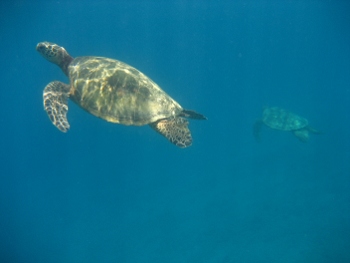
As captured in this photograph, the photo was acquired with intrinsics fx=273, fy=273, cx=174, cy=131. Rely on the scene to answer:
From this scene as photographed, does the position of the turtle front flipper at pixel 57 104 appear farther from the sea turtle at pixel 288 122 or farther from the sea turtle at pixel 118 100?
the sea turtle at pixel 288 122

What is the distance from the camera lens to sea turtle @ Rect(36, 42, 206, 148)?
21.4 feet

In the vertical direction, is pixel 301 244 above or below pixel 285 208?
below

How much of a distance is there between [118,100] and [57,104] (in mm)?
1490

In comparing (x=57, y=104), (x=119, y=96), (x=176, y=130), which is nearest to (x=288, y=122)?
(x=176, y=130)

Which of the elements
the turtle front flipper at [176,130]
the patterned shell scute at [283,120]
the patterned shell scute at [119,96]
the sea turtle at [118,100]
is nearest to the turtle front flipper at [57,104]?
the sea turtle at [118,100]

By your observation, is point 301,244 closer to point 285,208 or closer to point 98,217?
point 285,208

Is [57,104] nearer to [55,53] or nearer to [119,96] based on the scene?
[119,96]

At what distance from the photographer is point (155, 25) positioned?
180ft

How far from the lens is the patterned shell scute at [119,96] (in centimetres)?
653

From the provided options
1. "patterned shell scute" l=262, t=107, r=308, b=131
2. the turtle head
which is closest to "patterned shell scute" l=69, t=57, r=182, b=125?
the turtle head

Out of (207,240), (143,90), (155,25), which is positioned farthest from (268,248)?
(155,25)

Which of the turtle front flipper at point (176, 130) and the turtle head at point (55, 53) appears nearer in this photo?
the turtle front flipper at point (176, 130)

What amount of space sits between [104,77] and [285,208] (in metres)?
13.0

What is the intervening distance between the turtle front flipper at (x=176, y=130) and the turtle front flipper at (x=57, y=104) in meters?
2.14
